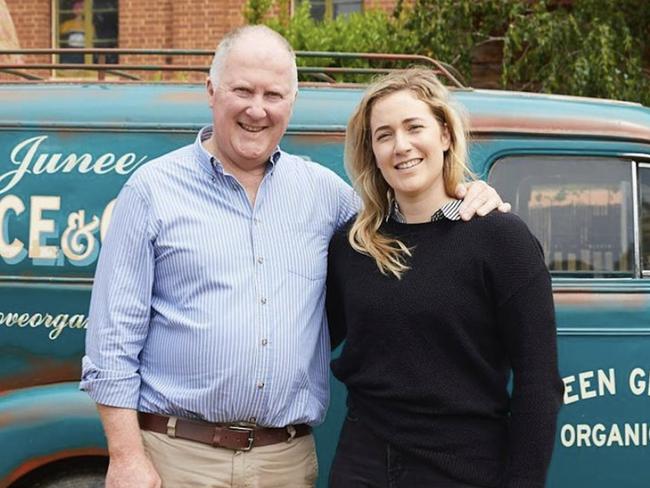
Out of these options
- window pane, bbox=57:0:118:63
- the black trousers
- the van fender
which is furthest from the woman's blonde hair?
window pane, bbox=57:0:118:63

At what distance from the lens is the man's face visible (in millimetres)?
2547

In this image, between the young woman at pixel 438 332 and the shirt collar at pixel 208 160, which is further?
the shirt collar at pixel 208 160

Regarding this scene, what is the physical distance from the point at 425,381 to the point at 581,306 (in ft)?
5.04

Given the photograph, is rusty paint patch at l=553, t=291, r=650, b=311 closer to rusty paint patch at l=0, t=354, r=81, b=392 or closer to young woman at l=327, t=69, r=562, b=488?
young woman at l=327, t=69, r=562, b=488

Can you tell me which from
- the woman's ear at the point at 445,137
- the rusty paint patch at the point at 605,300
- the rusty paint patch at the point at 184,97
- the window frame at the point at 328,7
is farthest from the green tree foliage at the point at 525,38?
the woman's ear at the point at 445,137

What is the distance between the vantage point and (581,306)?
3.65m

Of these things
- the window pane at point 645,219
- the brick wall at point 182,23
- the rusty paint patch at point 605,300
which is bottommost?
the rusty paint patch at point 605,300

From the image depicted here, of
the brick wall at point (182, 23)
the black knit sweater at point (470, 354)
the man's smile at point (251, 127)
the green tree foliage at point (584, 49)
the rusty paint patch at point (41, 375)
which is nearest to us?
the black knit sweater at point (470, 354)

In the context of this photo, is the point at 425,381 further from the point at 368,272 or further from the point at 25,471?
the point at 25,471

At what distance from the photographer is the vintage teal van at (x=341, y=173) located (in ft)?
11.8

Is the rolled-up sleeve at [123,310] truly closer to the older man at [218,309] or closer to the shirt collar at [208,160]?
the older man at [218,309]

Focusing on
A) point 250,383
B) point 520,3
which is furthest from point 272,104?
point 520,3

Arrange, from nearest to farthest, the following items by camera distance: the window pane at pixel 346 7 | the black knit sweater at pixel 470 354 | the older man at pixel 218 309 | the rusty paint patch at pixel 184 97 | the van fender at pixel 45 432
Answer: the black knit sweater at pixel 470 354, the older man at pixel 218 309, the van fender at pixel 45 432, the rusty paint patch at pixel 184 97, the window pane at pixel 346 7

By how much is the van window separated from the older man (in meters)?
1.32
